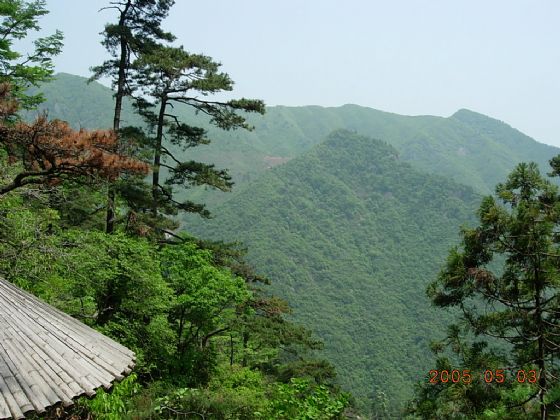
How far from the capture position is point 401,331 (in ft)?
269

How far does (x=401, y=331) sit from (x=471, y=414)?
7957 cm

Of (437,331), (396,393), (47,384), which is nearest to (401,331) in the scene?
(437,331)

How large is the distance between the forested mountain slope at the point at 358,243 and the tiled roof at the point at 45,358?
64.8 metres

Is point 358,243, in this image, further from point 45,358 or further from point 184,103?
point 45,358

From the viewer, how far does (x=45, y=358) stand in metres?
4.14

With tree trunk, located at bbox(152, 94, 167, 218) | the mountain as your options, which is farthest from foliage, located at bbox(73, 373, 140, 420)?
the mountain

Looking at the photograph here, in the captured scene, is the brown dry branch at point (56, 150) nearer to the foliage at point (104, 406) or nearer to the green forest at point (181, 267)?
the green forest at point (181, 267)

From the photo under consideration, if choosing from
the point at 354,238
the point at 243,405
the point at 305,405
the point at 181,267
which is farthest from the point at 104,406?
the point at 354,238

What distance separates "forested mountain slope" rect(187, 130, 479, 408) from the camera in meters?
75.8
